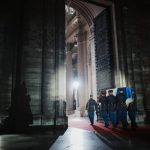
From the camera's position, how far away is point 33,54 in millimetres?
10234

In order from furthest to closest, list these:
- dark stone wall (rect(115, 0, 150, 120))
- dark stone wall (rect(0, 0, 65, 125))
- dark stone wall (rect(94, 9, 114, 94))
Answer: dark stone wall (rect(94, 9, 114, 94)), dark stone wall (rect(115, 0, 150, 120)), dark stone wall (rect(0, 0, 65, 125))

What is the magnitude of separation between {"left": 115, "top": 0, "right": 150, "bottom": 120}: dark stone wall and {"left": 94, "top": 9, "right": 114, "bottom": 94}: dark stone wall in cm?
61

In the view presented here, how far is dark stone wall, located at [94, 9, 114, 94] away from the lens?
41.0ft

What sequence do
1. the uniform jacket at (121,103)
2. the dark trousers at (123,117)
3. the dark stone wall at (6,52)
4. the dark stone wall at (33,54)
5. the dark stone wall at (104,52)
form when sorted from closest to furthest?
the dark trousers at (123,117) → the uniform jacket at (121,103) → the dark stone wall at (6,52) → the dark stone wall at (33,54) → the dark stone wall at (104,52)

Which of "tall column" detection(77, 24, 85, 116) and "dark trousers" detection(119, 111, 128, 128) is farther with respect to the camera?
"tall column" detection(77, 24, 85, 116)

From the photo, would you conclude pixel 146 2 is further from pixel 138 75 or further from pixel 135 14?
pixel 138 75

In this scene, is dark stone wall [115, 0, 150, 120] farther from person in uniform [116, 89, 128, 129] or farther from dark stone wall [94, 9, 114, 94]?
person in uniform [116, 89, 128, 129]

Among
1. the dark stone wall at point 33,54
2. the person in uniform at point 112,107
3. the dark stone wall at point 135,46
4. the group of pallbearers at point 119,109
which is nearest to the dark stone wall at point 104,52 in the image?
the dark stone wall at point 135,46

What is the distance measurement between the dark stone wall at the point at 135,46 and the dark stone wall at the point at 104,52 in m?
0.61

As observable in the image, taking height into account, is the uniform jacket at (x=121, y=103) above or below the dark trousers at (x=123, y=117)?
above

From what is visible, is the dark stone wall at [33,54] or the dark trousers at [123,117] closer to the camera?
the dark trousers at [123,117]

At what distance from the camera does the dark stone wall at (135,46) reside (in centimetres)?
1227

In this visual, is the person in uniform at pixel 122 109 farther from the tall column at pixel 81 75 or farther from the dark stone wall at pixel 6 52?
the tall column at pixel 81 75

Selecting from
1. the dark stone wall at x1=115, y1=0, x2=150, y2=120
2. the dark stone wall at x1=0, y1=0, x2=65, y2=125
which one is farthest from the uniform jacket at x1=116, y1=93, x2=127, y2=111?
the dark stone wall at x1=115, y1=0, x2=150, y2=120
